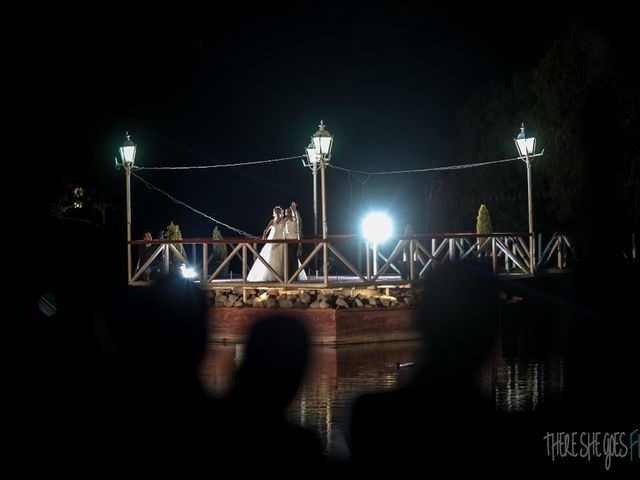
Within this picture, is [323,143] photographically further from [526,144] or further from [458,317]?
[458,317]

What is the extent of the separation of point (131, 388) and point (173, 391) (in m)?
0.32

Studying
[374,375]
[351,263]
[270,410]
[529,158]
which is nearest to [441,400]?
[270,410]

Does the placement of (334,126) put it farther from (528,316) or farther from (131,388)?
(131,388)

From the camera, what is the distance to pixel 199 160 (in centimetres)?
3086

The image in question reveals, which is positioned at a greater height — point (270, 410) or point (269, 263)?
point (269, 263)

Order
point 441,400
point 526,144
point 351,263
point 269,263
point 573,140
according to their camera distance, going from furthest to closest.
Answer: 1. point 573,140
2. point 526,144
3. point 351,263
4. point 269,263
5. point 441,400

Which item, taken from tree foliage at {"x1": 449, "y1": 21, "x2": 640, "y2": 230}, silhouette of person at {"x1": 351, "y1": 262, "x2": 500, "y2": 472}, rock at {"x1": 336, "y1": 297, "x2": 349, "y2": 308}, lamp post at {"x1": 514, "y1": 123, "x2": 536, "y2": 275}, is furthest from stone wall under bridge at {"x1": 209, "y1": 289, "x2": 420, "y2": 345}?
tree foliage at {"x1": 449, "y1": 21, "x2": 640, "y2": 230}

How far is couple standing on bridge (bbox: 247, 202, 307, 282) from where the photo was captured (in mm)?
18281

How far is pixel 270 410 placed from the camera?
10.9ft

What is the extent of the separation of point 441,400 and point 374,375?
899cm

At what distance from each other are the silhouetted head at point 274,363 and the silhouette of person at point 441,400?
1.20ft

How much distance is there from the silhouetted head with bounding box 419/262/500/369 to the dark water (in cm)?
394

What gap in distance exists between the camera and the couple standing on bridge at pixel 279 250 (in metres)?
18.3

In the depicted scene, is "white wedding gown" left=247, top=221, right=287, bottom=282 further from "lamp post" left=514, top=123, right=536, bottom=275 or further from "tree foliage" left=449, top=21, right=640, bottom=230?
"tree foliage" left=449, top=21, right=640, bottom=230
